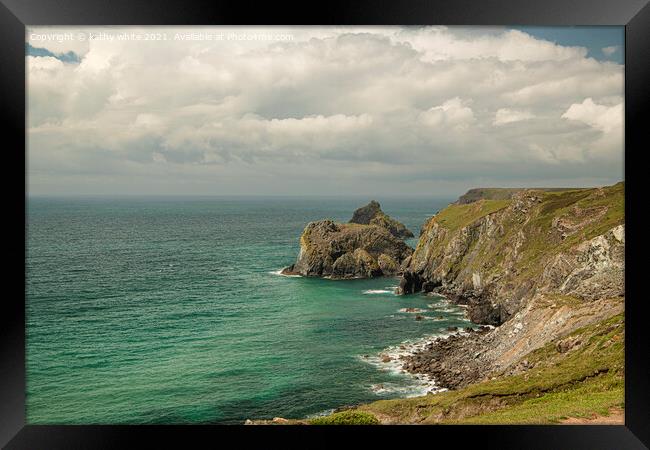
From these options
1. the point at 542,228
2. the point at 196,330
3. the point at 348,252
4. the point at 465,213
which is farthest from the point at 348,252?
the point at 196,330

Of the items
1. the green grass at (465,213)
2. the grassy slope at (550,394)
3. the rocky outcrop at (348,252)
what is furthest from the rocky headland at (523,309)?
the rocky outcrop at (348,252)

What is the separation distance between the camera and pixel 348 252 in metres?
71.4

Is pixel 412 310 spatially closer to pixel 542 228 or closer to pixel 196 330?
pixel 542 228

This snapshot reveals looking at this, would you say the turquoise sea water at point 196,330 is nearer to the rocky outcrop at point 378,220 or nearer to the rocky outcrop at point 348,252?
the rocky outcrop at point 348,252

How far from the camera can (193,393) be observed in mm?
31422

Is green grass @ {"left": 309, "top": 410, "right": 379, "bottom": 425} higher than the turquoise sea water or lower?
higher

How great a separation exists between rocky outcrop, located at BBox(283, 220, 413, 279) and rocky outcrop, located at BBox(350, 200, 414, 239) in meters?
4.34

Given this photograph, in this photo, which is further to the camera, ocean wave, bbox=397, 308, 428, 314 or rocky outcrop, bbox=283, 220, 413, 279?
rocky outcrop, bbox=283, 220, 413, 279

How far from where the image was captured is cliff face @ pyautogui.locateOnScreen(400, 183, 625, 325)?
33.4 m

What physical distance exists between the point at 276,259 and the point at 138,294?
2434 cm

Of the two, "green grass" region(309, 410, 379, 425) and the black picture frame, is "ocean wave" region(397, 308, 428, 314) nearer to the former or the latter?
"green grass" region(309, 410, 379, 425)

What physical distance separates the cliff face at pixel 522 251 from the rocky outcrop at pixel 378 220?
12.4 metres

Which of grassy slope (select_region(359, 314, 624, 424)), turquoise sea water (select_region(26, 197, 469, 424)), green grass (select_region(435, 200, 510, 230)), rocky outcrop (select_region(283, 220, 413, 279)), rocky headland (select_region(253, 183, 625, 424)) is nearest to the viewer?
grassy slope (select_region(359, 314, 624, 424))

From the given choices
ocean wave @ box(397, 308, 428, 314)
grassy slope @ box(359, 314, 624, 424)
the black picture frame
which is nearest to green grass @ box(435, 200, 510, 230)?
ocean wave @ box(397, 308, 428, 314)
